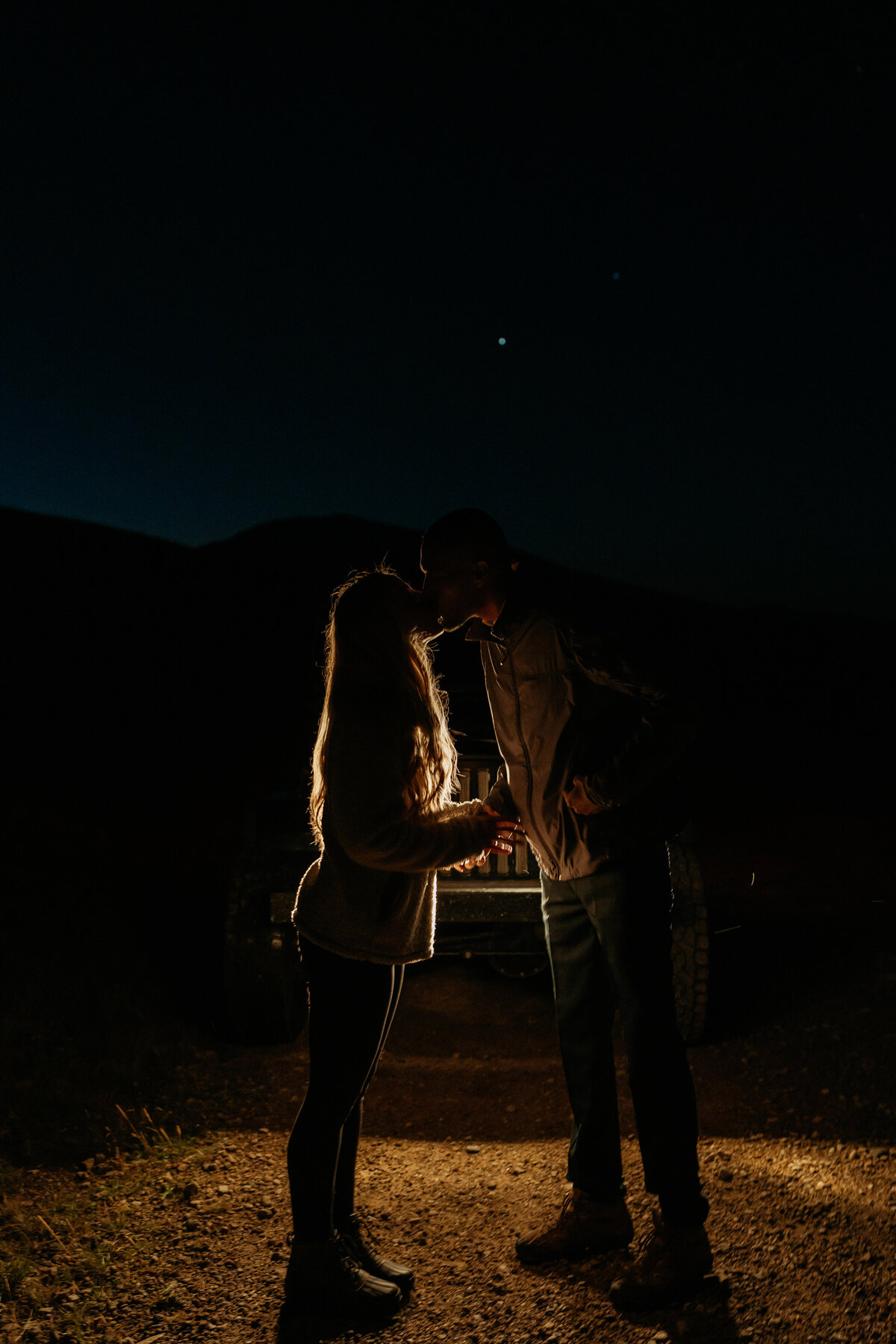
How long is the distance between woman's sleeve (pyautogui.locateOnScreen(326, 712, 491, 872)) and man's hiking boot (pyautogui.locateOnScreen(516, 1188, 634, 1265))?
1.18 m

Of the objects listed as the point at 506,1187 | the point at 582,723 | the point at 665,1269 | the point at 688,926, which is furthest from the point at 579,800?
the point at 688,926

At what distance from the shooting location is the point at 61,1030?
4344 mm

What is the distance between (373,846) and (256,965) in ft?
7.19

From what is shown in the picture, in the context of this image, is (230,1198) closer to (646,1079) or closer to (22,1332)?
(22,1332)

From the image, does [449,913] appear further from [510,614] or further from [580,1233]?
[510,614]

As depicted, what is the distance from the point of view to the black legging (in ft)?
7.33

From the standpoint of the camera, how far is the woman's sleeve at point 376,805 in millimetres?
2146

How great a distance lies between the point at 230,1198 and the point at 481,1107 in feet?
4.12

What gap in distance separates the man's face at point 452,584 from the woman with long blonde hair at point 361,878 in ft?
0.43

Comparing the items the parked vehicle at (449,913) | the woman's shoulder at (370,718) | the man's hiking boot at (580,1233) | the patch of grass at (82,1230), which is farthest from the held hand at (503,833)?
the patch of grass at (82,1230)

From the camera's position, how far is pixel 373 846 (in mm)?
2145

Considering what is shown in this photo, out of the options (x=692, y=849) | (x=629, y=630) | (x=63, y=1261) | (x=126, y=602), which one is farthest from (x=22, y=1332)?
(x=126, y=602)

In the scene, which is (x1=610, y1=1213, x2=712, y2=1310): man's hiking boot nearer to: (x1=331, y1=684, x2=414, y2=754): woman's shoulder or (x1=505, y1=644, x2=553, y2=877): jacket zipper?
(x1=505, y1=644, x2=553, y2=877): jacket zipper

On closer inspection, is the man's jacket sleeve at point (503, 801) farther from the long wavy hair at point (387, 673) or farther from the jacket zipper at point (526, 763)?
the long wavy hair at point (387, 673)
